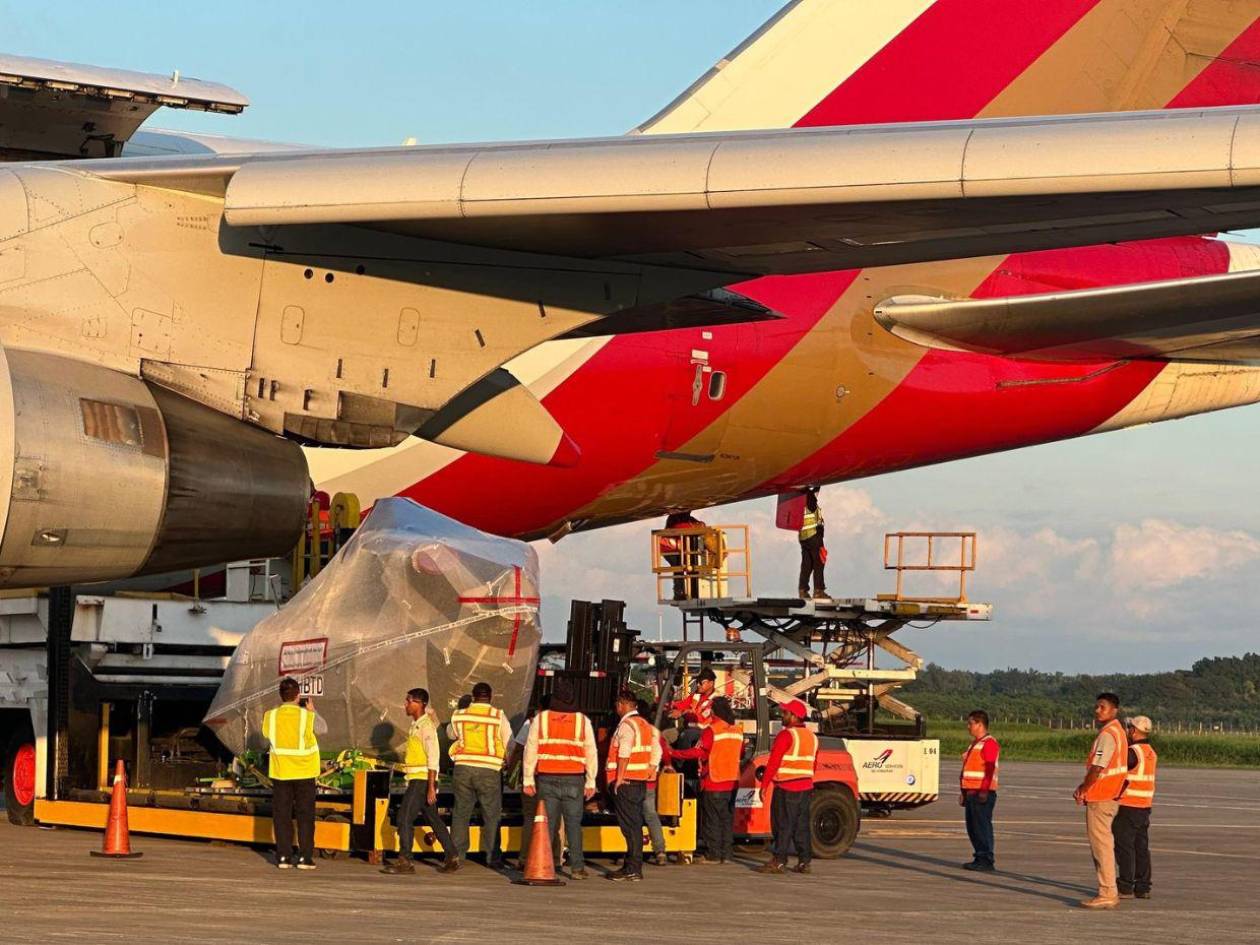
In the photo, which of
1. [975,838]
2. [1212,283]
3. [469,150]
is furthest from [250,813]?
[1212,283]

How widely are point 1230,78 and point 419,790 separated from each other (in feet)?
41.0

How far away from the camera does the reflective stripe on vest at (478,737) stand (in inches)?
557

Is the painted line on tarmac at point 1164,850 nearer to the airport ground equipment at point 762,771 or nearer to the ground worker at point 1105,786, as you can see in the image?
the airport ground equipment at point 762,771

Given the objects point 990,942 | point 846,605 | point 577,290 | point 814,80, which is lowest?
point 990,942

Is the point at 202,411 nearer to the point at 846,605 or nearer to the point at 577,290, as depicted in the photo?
the point at 577,290

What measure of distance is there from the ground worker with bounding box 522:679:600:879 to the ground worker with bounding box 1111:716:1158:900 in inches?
162

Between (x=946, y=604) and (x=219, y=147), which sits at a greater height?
(x=219, y=147)

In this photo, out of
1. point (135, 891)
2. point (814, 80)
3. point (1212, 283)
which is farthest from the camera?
point (814, 80)

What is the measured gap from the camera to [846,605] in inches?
793

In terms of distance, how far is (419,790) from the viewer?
14.1 metres

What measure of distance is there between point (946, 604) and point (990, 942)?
9256mm

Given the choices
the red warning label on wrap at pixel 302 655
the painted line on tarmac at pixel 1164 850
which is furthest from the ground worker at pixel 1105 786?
the red warning label on wrap at pixel 302 655

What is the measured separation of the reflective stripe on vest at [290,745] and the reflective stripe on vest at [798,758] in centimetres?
392

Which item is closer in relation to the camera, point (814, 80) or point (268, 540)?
point (268, 540)
